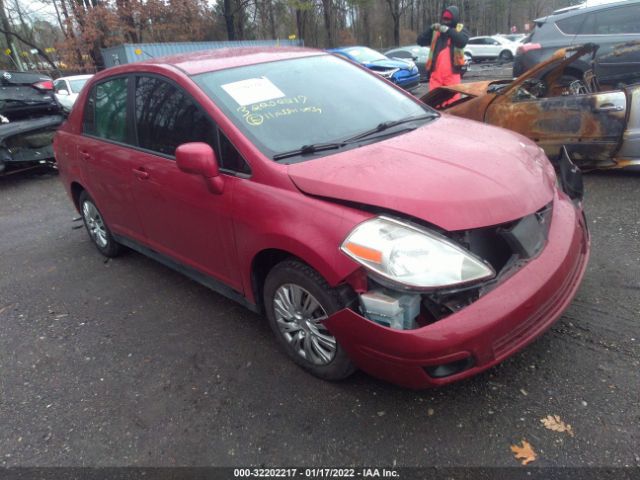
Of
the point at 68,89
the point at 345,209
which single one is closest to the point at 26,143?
the point at 68,89

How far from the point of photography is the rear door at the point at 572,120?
15.7ft

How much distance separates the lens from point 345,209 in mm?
2236

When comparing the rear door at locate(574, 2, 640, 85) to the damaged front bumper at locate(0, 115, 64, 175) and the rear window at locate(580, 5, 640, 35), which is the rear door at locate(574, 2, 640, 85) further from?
the damaged front bumper at locate(0, 115, 64, 175)

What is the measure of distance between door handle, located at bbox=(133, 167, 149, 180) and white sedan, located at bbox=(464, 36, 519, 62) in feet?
93.9

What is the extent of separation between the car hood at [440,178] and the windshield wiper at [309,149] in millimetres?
104

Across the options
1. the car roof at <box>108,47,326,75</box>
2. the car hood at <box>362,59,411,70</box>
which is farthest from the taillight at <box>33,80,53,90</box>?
the car hood at <box>362,59,411,70</box>

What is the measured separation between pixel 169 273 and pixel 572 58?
4.50 m

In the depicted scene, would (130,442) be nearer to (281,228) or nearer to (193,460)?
(193,460)

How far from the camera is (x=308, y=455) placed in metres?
2.21

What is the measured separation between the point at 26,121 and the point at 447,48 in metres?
6.86

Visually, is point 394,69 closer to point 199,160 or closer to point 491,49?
point 199,160

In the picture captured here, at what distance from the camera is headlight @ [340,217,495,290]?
205cm

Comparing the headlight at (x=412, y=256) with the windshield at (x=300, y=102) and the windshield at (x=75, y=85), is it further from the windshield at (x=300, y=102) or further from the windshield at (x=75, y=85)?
the windshield at (x=75, y=85)

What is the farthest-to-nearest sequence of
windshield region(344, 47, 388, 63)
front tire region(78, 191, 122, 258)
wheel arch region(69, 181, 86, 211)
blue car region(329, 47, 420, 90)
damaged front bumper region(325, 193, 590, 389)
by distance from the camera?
windshield region(344, 47, 388, 63) < blue car region(329, 47, 420, 90) < wheel arch region(69, 181, 86, 211) < front tire region(78, 191, 122, 258) < damaged front bumper region(325, 193, 590, 389)
